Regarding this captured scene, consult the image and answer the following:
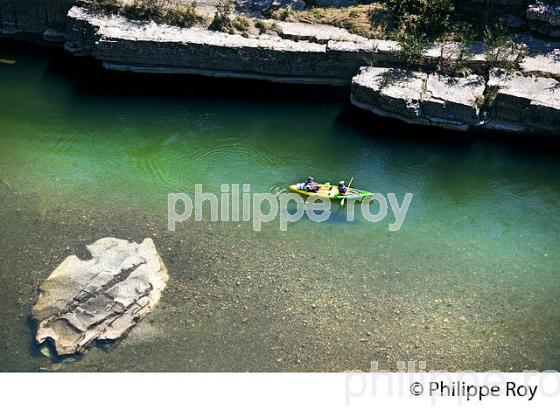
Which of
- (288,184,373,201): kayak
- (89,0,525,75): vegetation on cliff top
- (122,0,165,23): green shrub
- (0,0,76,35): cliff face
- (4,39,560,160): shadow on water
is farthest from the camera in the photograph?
(0,0,76,35): cliff face

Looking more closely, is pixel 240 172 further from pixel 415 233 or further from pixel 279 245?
pixel 415 233

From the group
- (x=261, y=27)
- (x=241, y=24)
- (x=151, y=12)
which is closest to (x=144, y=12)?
(x=151, y=12)

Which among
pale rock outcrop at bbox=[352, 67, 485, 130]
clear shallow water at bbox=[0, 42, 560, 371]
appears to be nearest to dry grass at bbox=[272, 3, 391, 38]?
pale rock outcrop at bbox=[352, 67, 485, 130]

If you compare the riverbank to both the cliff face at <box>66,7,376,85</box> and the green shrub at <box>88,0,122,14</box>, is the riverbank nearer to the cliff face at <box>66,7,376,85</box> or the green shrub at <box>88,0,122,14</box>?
the cliff face at <box>66,7,376,85</box>

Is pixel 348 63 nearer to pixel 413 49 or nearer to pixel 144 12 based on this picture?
pixel 413 49

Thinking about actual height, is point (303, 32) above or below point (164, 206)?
above

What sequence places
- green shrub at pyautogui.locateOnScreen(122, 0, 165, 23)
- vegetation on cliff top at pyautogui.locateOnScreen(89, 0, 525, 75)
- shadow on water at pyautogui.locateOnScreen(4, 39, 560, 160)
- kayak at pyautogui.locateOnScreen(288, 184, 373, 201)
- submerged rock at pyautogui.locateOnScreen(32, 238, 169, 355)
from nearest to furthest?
submerged rock at pyautogui.locateOnScreen(32, 238, 169, 355) < kayak at pyautogui.locateOnScreen(288, 184, 373, 201) < shadow on water at pyautogui.locateOnScreen(4, 39, 560, 160) < vegetation on cliff top at pyautogui.locateOnScreen(89, 0, 525, 75) < green shrub at pyautogui.locateOnScreen(122, 0, 165, 23)

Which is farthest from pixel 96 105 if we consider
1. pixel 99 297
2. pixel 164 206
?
pixel 99 297
